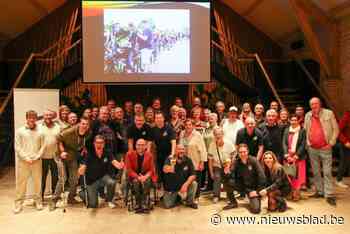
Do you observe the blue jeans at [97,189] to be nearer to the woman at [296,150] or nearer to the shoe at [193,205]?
the shoe at [193,205]

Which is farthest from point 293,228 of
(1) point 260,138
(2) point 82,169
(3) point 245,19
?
(3) point 245,19

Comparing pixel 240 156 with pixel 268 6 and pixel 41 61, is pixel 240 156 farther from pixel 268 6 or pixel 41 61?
pixel 41 61

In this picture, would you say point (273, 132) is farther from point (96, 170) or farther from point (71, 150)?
point (71, 150)

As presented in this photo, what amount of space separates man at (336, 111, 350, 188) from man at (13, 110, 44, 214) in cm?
463

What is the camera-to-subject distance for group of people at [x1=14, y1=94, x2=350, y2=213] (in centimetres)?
504

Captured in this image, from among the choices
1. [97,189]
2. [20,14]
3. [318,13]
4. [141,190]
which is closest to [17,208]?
[97,189]

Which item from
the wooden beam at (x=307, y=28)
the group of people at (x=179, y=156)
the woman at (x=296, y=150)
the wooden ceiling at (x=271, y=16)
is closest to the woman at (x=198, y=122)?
the group of people at (x=179, y=156)

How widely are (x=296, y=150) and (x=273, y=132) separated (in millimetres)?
409

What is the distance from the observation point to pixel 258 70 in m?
9.95

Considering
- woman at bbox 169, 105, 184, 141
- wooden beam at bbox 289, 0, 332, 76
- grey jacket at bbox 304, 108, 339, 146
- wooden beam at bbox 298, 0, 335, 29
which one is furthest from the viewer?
wooden beam at bbox 298, 0, 335, 29

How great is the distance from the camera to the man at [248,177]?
4891 mm

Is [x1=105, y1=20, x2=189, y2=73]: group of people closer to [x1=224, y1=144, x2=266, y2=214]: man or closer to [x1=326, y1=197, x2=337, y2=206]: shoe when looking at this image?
[x1=224, y1=144, x2=266, y2=214]: man

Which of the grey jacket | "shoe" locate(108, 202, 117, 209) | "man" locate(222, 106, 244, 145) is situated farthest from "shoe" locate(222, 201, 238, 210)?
the grey jacket

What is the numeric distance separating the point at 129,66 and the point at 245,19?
524 centimetres
